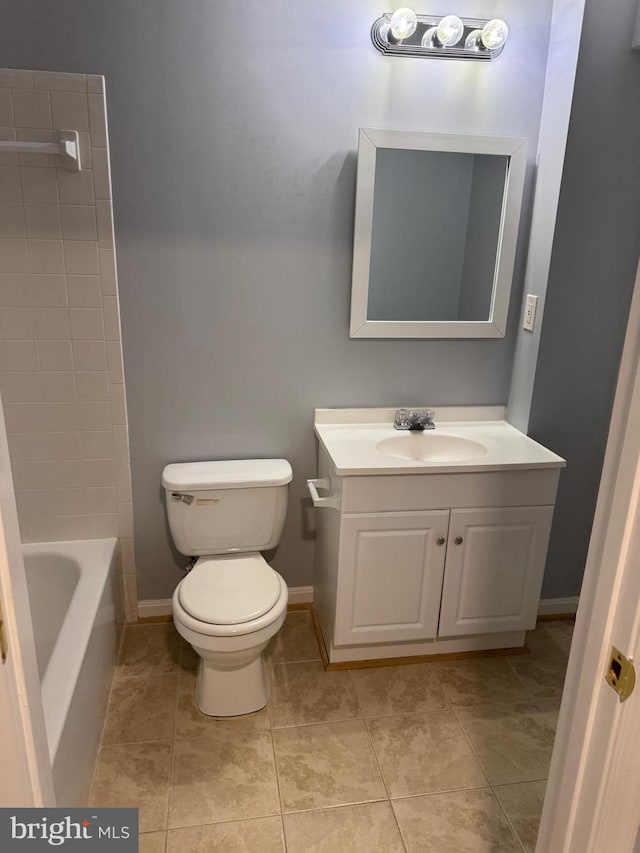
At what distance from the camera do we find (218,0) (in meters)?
2.03

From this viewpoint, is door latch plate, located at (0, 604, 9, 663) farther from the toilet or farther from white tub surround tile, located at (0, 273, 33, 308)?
white tub surround tile, located at (0, 273, 33, 308)

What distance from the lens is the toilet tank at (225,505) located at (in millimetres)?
2283

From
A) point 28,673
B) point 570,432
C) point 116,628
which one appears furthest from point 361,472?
point 28,673

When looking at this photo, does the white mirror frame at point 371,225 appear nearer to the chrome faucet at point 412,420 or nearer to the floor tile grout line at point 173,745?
the chrome faucet at point 412,420

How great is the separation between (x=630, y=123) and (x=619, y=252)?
16.9 inches

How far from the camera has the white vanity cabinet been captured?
217cm

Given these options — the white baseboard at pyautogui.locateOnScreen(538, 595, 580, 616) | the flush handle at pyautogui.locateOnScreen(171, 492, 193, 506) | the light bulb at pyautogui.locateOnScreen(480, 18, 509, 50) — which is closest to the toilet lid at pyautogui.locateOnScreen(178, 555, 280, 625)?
the flush handle at pyautogui.locateOnScreen(171, 492, 193, 506)

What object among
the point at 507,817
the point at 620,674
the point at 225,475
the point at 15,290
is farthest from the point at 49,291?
the point at 507,817

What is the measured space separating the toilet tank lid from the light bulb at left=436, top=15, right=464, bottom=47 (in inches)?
61.3

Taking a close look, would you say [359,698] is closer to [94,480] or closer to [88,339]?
[94,480]

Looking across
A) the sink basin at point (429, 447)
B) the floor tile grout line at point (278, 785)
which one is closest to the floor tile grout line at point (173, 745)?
the floor tile grout line at point (278, 785)

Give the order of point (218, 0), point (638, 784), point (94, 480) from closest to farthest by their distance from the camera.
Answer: point (638, 784)
point (218, 0)
point (94, 480)

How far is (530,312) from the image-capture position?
2.44 m

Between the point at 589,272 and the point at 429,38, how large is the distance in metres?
0.98
